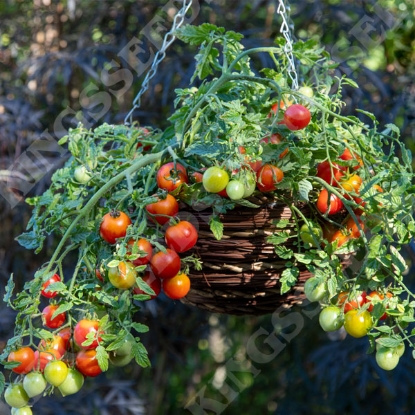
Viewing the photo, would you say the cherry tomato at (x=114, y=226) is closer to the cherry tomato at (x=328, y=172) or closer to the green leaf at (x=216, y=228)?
the green leaf at (x=216, y=228)

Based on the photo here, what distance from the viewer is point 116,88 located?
2127mm

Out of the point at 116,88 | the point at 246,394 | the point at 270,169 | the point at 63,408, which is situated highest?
the point at 270,169

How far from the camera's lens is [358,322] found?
75 cm

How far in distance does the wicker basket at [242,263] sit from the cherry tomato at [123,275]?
0.13 meters

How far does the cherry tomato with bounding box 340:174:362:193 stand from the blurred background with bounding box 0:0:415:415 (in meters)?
0.96

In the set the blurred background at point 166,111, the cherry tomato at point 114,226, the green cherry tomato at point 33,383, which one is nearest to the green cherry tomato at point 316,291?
the cherry tomato at point 114,226

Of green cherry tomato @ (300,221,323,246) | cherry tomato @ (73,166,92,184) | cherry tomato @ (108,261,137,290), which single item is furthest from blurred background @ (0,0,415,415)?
cherry tomato @ (108,261,137,290)

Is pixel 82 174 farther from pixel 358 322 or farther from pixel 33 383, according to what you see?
pixel 358 322

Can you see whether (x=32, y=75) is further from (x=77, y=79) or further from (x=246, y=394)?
(x=246, y=394)

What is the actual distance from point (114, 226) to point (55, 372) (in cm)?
19

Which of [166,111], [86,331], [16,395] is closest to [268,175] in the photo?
[86,331]

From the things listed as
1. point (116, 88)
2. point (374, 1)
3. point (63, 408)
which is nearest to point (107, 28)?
point (116, 88)

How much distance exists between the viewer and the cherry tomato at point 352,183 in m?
0.83

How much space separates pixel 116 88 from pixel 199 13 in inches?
15.0
